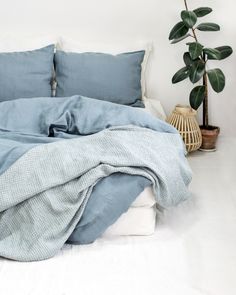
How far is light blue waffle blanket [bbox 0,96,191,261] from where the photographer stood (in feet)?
5.78

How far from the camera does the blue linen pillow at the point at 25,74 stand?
2.82 m

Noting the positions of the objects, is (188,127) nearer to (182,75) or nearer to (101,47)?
(182,75)

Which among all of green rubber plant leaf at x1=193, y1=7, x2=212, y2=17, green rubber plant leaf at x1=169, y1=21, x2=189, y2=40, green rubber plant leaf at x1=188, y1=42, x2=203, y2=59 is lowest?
green rubber plant leaf at x1=188, y1=42, x2=203, y2=59

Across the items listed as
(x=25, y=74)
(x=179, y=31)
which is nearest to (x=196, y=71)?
(x=179, y=31)

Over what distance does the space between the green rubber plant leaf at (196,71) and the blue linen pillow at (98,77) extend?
35cm

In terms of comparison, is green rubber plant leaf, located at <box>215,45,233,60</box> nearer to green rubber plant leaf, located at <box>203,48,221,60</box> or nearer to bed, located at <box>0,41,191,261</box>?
green rubber plant leaf, located at <box>203,48,221,60</box>

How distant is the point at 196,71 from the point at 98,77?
2.00ft

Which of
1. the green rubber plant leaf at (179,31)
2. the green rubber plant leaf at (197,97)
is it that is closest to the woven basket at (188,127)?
the green rubber plant leaf at (197,97)

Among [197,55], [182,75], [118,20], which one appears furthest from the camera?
[118,20]

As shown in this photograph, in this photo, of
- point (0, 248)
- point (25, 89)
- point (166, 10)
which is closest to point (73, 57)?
point (25, 89)

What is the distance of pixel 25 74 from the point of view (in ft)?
9.39

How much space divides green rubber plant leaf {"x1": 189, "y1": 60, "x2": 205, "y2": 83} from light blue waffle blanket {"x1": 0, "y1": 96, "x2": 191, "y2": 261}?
973mm

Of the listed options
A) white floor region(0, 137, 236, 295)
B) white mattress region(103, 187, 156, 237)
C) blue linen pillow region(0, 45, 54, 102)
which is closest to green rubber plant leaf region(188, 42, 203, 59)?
blue linen pillow region(0, 45, 54, 102)

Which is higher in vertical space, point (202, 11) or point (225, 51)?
point (202, 11)
